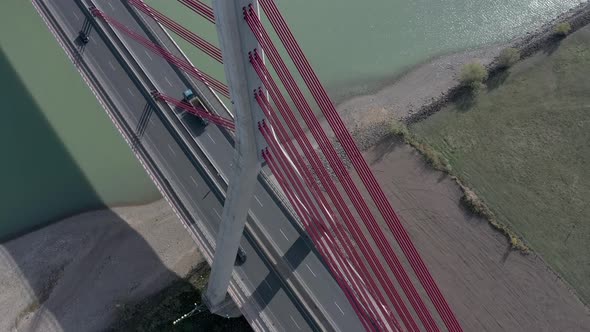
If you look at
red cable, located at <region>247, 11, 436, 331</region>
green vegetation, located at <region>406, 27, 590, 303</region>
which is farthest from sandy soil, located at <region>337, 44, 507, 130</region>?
red cable, located at <region>247, 11, 436, 331</region>

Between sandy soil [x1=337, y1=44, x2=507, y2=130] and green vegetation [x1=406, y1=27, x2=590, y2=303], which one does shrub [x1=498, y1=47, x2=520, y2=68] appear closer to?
green vegetation [x1=406, y1=27, x2=590, y2=303]

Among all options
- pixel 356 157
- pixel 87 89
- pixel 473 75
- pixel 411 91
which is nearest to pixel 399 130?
pixel 411 91

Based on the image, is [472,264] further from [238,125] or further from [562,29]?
[562,29]

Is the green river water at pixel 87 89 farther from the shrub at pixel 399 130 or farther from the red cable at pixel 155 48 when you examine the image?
the red cable at pixel 155 48

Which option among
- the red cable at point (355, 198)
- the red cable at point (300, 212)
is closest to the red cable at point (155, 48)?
the red cable at point (300, 212)

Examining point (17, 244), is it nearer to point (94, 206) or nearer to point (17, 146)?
point (94, 206)

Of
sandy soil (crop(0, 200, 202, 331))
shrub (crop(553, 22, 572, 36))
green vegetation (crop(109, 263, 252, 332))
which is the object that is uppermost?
sandy soil (crop(0, 200, 202, 331))

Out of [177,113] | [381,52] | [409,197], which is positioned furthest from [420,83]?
[177,113]
